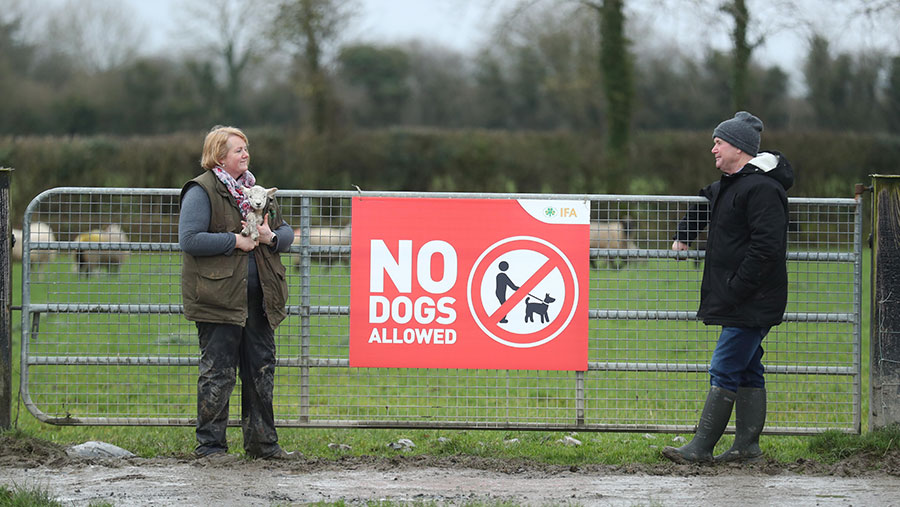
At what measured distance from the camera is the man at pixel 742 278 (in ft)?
18.6

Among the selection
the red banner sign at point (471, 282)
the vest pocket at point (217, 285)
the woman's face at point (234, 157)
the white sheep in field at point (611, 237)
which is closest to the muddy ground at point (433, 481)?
the red banner sign at point (471, 282)

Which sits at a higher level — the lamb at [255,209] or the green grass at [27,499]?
the lamb at [255,209]

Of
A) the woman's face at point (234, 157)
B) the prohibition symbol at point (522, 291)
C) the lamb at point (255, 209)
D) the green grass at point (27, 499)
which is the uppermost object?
the woman's face at point (234, 157)

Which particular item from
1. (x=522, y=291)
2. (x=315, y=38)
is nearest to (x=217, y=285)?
(x=522, y=291)

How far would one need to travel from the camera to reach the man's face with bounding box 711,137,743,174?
5953 millimetres

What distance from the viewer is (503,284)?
6.50 meters

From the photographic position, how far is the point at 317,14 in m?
27.9

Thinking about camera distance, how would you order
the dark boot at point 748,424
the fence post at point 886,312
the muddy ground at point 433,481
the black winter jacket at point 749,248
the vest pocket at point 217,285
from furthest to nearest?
the fence post at point 886,312 → the dark boot at point 748,424 → the vest pocket at point 217,285 → the black winter jacket at point 749,248 → the muddy ground at point 433,481

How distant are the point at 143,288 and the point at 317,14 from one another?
73.9ft

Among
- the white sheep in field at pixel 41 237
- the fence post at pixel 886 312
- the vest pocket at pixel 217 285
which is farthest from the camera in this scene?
the white sheep in field at pixel 41 237

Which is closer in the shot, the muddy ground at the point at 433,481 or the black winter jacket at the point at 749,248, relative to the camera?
the muddy ground at the point at 433,481

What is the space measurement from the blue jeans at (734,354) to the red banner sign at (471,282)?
93cm

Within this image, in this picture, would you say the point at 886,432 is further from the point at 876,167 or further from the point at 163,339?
the point at 876,167

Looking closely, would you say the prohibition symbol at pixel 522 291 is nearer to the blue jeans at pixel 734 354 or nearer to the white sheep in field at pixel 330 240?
the white sheep in field at pixel 330 240
